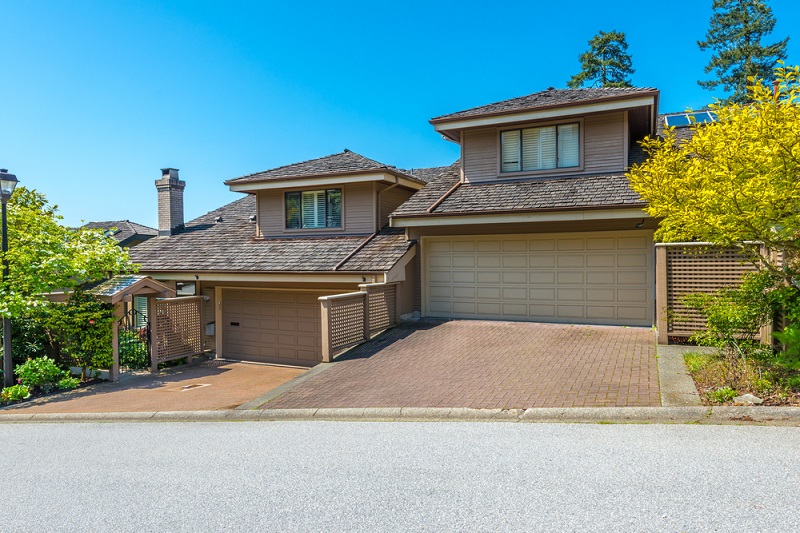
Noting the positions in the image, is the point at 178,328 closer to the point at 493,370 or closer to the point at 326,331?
the point at 326,331

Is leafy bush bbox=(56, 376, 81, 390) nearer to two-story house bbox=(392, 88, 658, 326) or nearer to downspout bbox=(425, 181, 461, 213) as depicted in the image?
two-story house bbox=(392, 88, 658, 326)

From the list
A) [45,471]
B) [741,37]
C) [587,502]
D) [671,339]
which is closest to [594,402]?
[587,502]

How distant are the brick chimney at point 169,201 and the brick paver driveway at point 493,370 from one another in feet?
42.0

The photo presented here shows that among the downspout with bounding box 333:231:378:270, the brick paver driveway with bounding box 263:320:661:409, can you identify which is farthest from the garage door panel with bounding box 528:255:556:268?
the downspout with bounding box 333:231:378:270

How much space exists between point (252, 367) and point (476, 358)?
8337 mm

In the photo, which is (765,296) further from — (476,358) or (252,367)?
(252,367)

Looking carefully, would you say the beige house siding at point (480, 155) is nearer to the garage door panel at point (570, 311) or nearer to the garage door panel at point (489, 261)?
the garage door panel at point (489, 261)

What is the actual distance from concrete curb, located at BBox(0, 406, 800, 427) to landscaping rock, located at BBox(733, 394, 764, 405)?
0.29 meters

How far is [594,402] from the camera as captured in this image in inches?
302

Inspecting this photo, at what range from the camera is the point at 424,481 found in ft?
17.0

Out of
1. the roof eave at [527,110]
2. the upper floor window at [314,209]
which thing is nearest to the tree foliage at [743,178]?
the roof eave at [527,110]

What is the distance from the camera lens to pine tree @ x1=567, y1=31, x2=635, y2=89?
148ft

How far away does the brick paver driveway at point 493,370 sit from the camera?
A: 328 inches

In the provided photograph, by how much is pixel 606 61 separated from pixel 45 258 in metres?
44.2
